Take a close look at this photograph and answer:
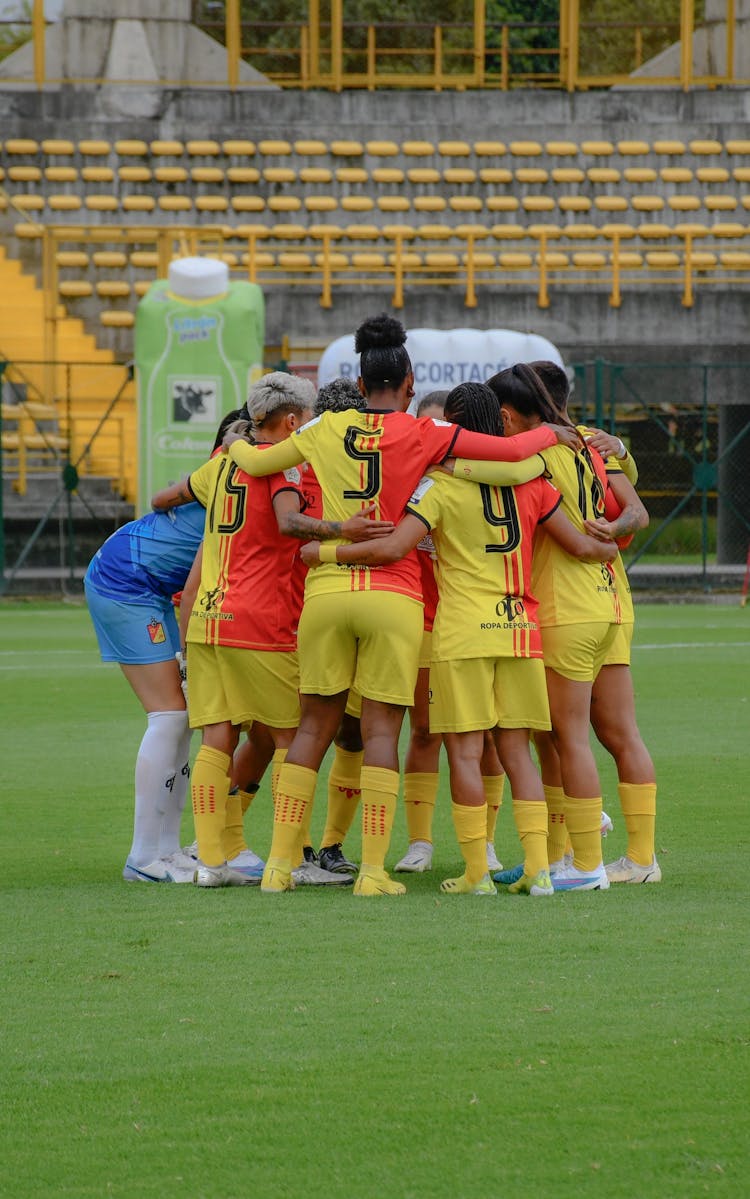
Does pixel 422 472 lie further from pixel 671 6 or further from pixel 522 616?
pixel 671 6

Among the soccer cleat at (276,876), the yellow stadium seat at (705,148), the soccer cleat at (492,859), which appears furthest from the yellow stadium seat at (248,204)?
the soccer cleat at (276,876)

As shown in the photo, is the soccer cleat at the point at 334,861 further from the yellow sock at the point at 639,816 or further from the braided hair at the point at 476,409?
the braided hair at the point at 476,409

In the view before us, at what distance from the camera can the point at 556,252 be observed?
28688 millimetres

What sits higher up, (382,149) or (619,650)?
(382,149)

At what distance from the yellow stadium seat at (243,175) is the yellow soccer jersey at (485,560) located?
25154 mm

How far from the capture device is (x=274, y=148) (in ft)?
100.0

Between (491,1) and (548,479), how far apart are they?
4562 centimetres

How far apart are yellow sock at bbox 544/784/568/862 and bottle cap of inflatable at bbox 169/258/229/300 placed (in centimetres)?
1529

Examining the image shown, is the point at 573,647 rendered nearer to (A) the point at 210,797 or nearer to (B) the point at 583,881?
(B) the point at 583,881

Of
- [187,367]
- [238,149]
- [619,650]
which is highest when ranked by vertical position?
[238,149]

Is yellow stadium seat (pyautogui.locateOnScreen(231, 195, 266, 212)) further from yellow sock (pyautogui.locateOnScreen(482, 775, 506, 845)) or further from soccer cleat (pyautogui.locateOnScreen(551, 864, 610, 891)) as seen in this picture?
soccer cleat (pyautogui.locateOnScreen(551, 864, 610, 891))

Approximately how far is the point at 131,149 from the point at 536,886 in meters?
26.3

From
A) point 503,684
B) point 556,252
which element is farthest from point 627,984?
point 556,252

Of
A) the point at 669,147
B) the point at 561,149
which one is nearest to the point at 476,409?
the point at 561,149
